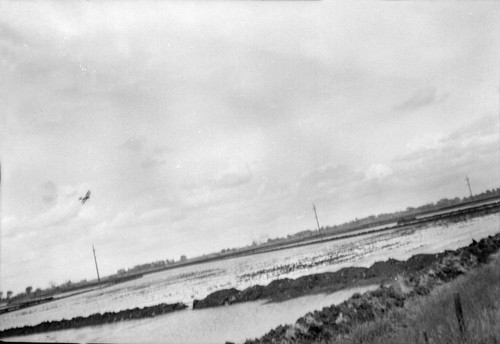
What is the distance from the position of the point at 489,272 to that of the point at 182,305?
21916mm

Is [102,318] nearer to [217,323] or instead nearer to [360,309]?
[217,323]

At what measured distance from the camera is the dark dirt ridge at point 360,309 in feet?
40.5

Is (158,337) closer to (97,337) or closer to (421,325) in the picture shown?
(97,337)

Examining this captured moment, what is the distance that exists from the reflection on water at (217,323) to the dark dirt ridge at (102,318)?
144cm

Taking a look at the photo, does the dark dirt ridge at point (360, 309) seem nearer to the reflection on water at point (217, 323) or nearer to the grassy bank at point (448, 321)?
the grassy bank at point (448, 321)

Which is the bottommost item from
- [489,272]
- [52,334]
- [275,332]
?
[52,334]

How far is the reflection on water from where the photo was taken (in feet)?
56.4

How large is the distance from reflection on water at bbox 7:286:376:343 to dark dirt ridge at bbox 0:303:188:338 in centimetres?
144

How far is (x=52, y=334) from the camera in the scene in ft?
98.3

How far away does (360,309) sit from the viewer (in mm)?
13328

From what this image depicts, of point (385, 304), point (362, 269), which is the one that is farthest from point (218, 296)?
point (385, 304)

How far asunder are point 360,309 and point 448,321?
19.9 ft

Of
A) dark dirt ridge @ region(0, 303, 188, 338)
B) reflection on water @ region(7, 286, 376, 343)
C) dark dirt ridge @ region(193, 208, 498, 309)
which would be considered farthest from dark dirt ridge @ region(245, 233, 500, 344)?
dark dirt ridge @ region(0, 303, 188, 338)

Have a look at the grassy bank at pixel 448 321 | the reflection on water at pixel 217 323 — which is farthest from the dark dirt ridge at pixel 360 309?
the reflection on water at pixel 217 323
